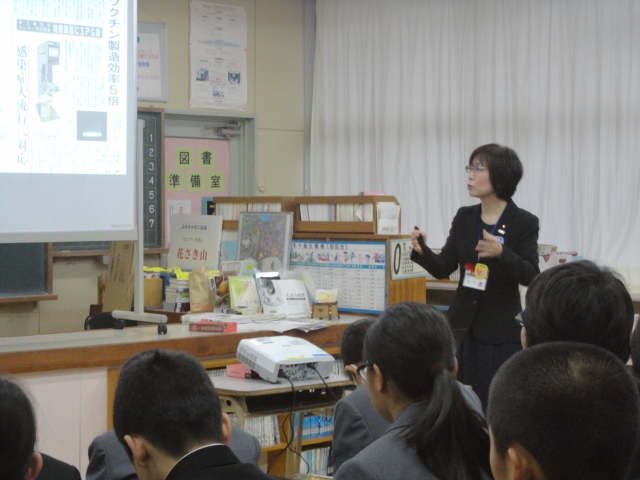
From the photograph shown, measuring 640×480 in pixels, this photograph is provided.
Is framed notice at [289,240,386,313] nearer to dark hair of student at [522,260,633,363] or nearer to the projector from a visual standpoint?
the projector

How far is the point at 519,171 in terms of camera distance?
3117mm

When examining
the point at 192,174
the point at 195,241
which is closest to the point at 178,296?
the point at 195,241

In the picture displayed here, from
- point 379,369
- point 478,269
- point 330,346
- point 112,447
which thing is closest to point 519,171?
point 478,269

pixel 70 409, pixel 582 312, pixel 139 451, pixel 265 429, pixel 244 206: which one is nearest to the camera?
pixel 139 451

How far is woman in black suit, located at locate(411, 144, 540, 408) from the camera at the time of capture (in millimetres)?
2971

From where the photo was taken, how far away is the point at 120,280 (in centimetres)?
439

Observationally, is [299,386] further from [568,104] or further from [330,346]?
[568,104]

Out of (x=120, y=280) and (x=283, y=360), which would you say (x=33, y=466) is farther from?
(x=120, y=280)

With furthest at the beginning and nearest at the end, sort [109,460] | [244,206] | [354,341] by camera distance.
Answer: [244,206] < [354,341] < [109,460]

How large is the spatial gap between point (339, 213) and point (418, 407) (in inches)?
92.6

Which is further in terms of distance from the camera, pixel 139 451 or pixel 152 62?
pixel 152 62

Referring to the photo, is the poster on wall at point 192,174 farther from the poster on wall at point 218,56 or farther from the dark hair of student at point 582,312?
the dark hair of student at point 582,312

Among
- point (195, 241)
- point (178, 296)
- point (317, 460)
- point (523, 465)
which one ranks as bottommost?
point (317, 460)

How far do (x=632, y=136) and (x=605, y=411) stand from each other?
4.04m
